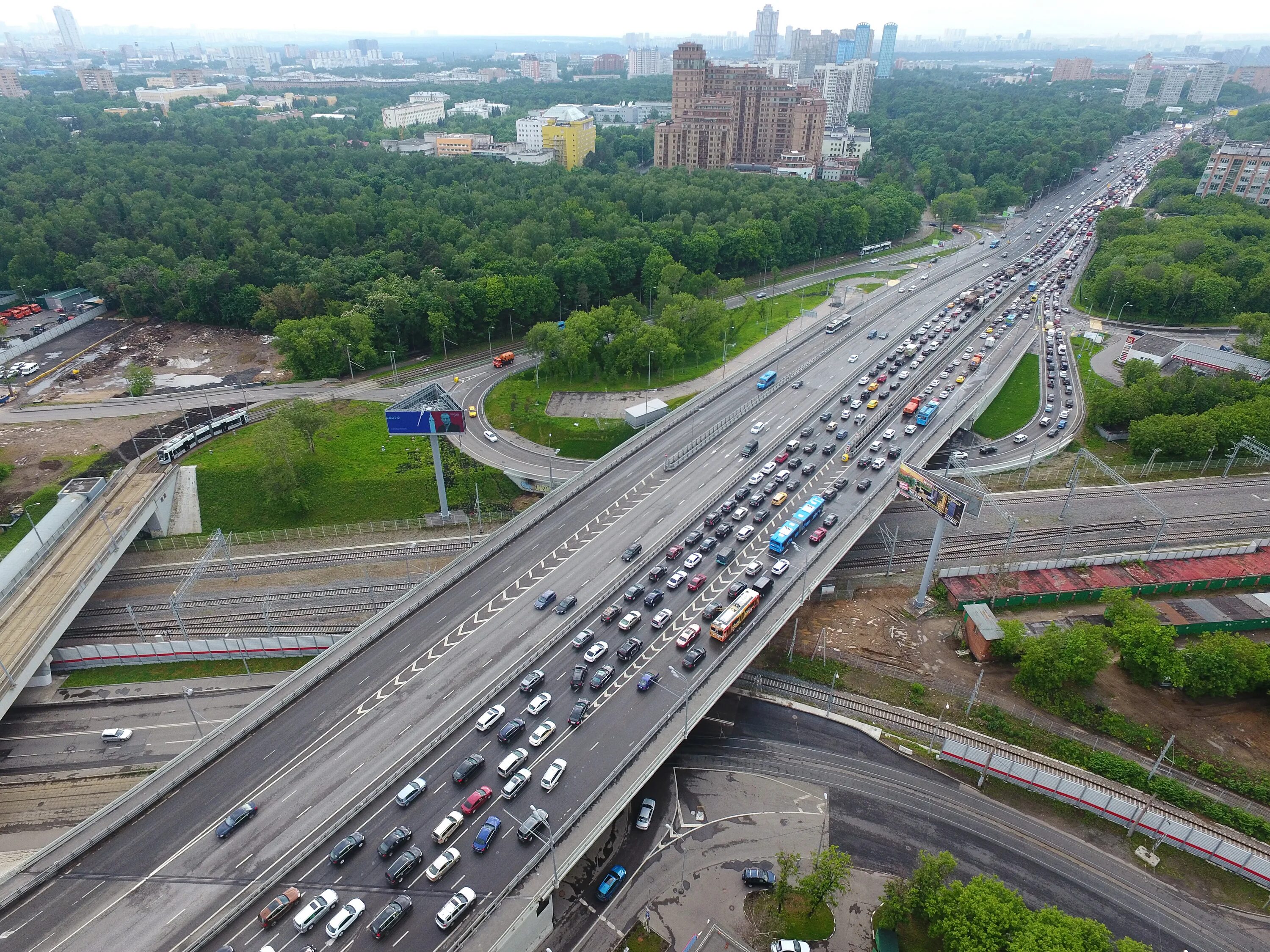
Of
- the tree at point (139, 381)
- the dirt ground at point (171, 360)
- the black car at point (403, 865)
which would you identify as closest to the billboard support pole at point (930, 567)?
the black car at point (403, 865)

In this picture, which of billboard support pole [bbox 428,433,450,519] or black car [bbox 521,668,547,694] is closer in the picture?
black car [bbox 521,668,547,694]

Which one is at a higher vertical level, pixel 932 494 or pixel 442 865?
pixel 932 494

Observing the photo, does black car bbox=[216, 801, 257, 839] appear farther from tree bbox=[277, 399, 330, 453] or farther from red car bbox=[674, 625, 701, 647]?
tree bbox=[277, 399, 330, 453]

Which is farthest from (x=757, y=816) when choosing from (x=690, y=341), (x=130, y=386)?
(x=130, y=386)

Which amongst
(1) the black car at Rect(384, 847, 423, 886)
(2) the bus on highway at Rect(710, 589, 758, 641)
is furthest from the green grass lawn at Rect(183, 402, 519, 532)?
(1) the black car at Rect(384, 847, 423, 886)

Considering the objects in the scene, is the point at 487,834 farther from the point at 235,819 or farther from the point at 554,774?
the point at 235,819

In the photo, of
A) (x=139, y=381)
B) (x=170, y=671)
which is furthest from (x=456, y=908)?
(x=139, y=381)

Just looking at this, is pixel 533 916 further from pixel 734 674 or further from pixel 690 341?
pixel 690 341
